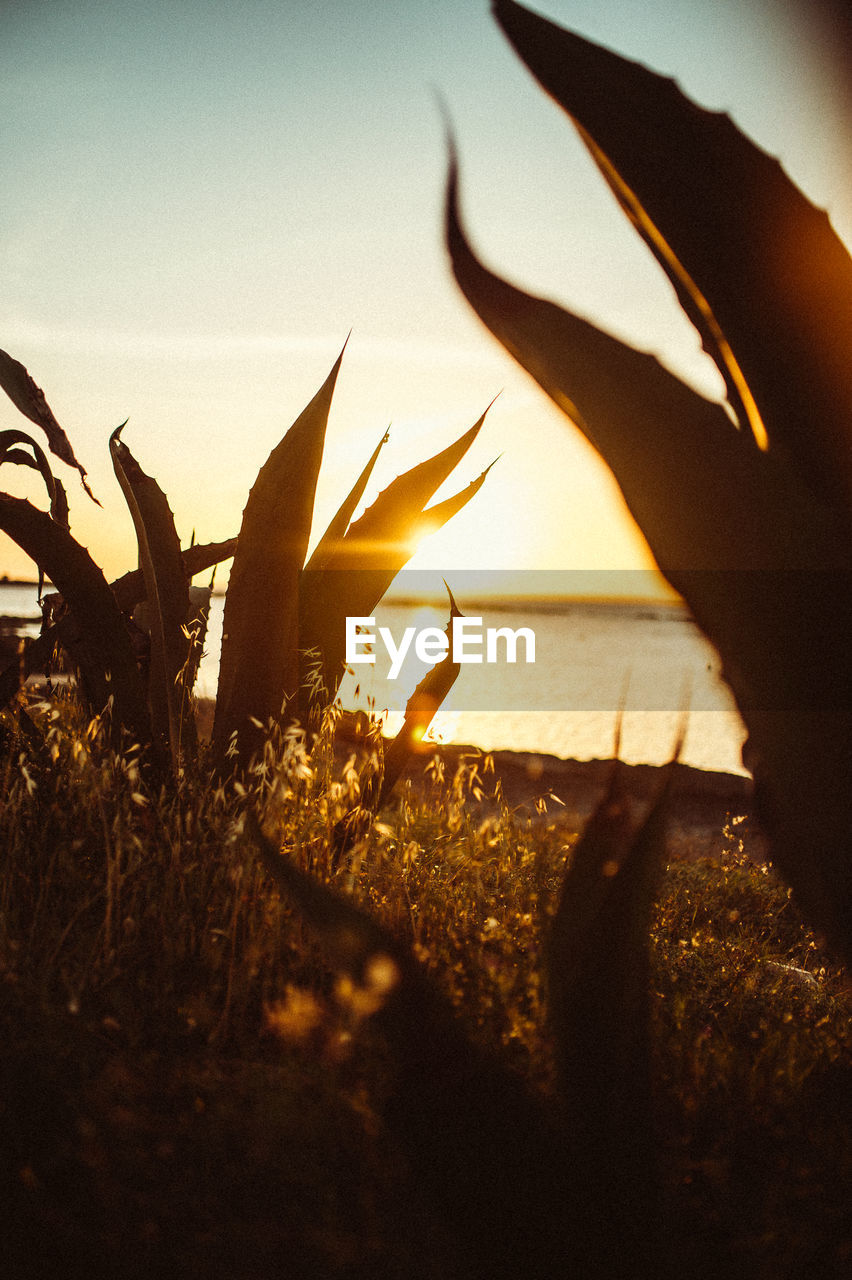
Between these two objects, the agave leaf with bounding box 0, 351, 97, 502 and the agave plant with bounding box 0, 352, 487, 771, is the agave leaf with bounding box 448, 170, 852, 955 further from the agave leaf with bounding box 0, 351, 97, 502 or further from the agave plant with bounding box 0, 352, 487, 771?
the agave leaf with bounding box 0, 351, 97, 502

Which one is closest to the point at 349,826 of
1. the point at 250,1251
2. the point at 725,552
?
the point at 250,1251

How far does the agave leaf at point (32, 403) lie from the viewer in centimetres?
250

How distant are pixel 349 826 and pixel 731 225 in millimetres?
1797

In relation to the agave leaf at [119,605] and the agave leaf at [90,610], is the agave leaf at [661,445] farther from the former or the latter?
the agave leaf at [119,605]

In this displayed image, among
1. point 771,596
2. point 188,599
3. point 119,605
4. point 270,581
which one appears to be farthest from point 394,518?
point 771,596

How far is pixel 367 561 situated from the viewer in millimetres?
2664

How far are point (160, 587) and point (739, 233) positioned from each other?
196 cm

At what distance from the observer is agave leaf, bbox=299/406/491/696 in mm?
2666

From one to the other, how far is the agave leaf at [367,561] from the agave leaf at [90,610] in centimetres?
61

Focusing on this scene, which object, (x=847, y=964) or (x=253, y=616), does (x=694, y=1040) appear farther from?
(x=253, y=616)

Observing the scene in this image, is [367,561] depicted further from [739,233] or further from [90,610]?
[739,233]

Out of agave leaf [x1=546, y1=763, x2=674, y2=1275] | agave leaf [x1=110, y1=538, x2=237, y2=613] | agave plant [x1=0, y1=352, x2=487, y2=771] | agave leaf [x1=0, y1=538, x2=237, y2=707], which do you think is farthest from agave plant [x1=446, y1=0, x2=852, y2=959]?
agave leaf [x1=110, y1=538, x2=237, y2=613]

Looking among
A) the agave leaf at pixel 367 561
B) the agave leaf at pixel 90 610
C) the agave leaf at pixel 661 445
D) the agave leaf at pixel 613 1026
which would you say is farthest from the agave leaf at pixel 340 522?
the agave leaf at pixel 613 1026

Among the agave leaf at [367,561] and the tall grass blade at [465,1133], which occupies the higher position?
the agave leaf at [367,561]
